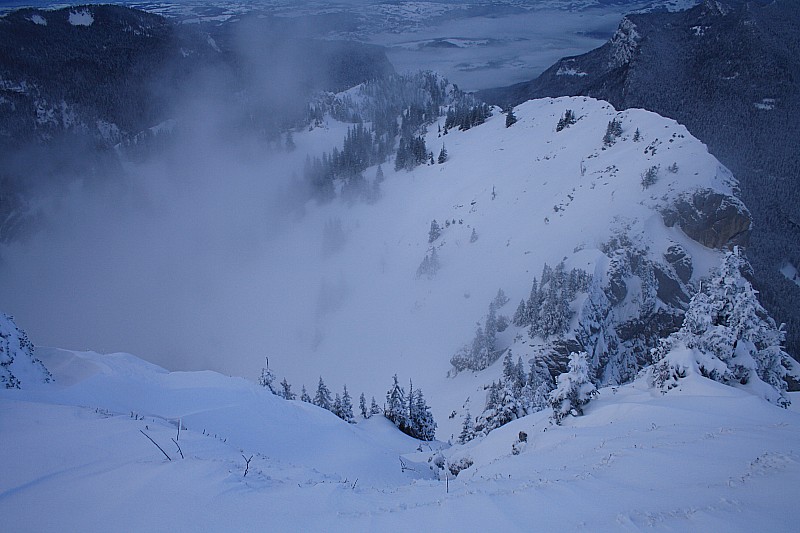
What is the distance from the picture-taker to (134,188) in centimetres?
13738

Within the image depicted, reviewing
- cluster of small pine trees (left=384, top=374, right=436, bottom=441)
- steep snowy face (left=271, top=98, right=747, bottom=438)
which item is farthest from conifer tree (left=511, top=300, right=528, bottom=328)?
cluster of small pine trees (left=384, top=374, right=436, bottom=441)

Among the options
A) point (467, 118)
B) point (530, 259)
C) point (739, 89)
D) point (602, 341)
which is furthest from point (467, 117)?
point (739, 89)

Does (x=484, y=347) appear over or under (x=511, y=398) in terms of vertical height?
under

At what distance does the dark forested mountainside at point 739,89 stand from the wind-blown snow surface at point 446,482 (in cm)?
11456

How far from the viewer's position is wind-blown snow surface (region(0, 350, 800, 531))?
18.9 ft

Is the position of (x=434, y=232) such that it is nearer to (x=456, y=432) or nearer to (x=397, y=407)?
(x=456, y=432)

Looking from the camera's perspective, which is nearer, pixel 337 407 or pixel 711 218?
pixel 337 407

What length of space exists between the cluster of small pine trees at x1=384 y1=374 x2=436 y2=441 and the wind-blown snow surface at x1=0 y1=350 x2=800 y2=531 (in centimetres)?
1901

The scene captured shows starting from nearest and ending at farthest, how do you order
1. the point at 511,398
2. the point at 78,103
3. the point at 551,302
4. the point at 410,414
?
the point at 511,398, the point at 410,414, the point at 551,302, the point at 78,103

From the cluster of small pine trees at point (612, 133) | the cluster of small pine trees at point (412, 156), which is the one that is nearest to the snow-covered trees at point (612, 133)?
the cluster of small pine trees at point (612, 133)

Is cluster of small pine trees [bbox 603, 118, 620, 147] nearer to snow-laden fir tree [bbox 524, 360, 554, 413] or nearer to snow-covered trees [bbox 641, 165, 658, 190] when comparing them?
snow-covered trees [bbox 641, 165, 658, 190]

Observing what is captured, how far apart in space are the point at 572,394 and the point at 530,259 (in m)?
35.4

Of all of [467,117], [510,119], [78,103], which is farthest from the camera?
[78,103]

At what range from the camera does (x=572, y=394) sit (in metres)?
16.1
